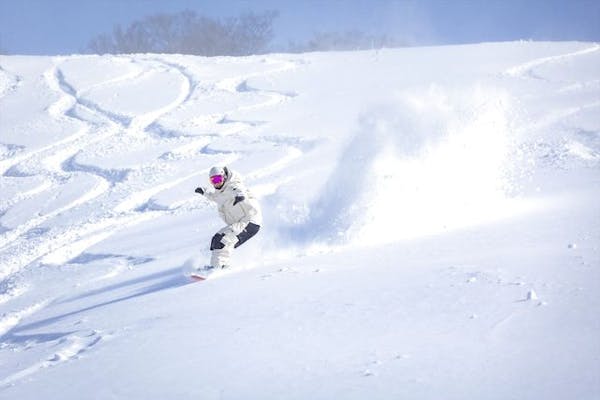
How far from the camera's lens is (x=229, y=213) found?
221 inches

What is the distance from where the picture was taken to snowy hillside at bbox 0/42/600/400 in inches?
108

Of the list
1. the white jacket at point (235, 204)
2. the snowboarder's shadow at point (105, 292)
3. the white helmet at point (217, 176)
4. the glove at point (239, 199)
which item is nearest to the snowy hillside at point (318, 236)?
the snowboarder's shadow at point (105, 292)

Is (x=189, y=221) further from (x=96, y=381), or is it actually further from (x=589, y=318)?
(x=589, y=318)

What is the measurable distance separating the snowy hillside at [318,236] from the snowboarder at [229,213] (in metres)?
0.34

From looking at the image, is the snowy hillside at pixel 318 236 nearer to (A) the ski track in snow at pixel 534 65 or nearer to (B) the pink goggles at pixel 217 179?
(A) the ski track in snow at pixel 534 65

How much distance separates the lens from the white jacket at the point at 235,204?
548 cm

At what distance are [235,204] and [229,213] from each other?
0.17m

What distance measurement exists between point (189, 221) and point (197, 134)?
4.62m

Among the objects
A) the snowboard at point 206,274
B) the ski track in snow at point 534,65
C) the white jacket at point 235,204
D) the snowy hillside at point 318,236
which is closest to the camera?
the snowy hillside at point 318,236

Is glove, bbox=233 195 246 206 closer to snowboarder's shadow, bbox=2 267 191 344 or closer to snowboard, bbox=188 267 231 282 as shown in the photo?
snowboard, bbox=188 267 231 282

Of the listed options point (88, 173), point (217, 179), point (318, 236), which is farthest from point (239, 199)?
point (88, 173)

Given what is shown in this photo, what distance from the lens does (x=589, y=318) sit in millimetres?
2785

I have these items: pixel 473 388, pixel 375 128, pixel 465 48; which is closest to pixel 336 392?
pixel 473 388

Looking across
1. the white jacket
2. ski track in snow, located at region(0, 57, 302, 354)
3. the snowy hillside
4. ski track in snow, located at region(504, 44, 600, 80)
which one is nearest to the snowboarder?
the white jacket
